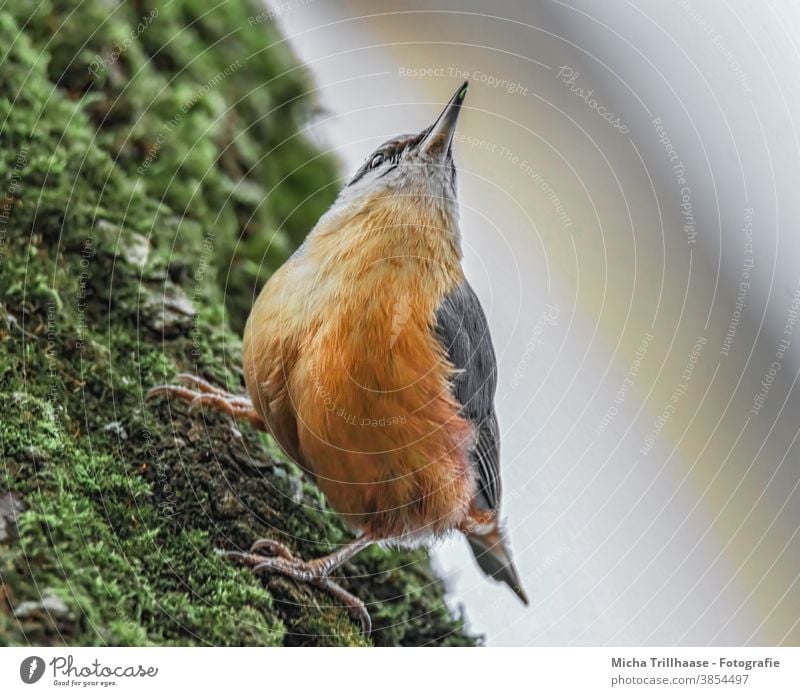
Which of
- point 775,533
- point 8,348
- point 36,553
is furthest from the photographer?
point 775,533

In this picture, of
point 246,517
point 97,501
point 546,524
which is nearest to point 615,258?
point 546,524

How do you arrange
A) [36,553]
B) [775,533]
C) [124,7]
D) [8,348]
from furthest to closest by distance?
[775,533], [124,7], [8,348], [36,553]

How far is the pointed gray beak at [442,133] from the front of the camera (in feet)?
3.81

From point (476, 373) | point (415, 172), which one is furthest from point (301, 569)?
point (415, 172)

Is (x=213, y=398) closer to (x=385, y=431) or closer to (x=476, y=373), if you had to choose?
(x=385, y=431)

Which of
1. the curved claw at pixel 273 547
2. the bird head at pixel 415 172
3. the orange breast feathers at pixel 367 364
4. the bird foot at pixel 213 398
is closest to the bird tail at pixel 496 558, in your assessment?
the orange breast feathers at pixel 367 364

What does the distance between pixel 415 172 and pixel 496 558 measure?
720 mm

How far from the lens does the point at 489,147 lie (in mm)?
1308

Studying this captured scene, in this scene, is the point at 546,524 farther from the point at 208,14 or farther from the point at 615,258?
the point at 208,14

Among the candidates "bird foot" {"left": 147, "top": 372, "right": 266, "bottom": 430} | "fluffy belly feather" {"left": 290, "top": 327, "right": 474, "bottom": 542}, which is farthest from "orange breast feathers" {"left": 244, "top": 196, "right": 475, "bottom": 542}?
"bird foot" {"left": 147, "top": 372, "right": 266, "bottom": 430}

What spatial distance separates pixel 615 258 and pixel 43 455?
99 cm

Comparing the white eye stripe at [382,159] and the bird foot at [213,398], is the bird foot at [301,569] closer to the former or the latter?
the bird foot at [213,398]

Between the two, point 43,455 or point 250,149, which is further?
point 250,149

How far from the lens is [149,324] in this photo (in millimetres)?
1278
